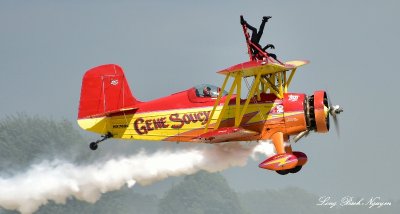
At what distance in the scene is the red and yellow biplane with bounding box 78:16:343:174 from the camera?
2520cm

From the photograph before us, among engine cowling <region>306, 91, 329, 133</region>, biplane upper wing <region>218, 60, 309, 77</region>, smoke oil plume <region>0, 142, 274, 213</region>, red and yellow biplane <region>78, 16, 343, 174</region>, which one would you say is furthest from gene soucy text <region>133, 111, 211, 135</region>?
engine cowling <region>306, 91, 329, 133</region>

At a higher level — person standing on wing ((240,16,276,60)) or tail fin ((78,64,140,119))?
person standing on wing ((240,16,276,60))

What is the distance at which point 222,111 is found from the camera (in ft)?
84.7

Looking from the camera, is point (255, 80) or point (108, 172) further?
point (108, 172)

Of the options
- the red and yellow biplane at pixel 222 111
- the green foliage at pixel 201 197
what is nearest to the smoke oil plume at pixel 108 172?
the red and yellow biplane at pixel 222 111

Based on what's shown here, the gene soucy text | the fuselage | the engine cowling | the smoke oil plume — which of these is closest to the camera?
the engine cowling

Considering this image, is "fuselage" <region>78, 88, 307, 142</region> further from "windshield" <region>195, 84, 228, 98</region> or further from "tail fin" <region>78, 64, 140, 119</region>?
"tail fin" <region>78, 64, 140, 119</region>

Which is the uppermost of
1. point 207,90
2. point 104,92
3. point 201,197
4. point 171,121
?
point 104,92

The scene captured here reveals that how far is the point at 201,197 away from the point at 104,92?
6612 cm

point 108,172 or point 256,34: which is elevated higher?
point 256,34

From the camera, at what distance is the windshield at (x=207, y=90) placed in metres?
26.3

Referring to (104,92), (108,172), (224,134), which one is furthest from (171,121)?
(108,172)

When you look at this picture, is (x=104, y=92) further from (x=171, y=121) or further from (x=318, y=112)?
(x=318, y=112)

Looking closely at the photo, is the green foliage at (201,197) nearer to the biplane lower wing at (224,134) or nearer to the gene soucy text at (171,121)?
the gene soucy text at (171,121)
